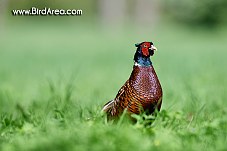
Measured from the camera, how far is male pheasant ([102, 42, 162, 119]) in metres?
4.16

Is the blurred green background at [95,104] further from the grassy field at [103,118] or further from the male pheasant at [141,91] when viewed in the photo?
the male pheasant at [141,91]

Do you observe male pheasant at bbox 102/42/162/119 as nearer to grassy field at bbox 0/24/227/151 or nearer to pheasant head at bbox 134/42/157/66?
pheasant head at bbox 134/42/157/66

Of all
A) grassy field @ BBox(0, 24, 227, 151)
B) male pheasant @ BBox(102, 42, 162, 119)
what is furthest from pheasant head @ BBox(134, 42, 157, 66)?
grassy field @ BBox(0, 24, 227, 151)

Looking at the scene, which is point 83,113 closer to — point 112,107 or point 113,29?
point 112,107

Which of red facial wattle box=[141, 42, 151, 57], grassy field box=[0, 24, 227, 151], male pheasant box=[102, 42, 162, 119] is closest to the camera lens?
grassy field box=[0, 24, 227, 151]

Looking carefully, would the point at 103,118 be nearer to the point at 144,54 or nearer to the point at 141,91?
the point at 141,91

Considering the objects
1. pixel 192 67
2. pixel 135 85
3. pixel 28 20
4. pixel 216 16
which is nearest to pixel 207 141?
pixel 135 85

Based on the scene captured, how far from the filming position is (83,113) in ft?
15.3

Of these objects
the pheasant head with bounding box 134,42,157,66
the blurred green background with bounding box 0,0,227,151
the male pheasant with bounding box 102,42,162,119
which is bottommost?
the blurred green background with bounding box 0,0,227,151

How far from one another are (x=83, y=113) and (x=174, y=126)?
764 millimetres

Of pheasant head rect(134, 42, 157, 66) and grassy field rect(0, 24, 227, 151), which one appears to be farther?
pheasant head rect(134, 42, 157, 66)

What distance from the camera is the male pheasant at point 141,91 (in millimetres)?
4160

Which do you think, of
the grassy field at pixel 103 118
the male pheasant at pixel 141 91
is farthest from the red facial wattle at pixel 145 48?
the grassy field at pixel 103 118

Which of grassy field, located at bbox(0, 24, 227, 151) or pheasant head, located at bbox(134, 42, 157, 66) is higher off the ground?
pheasant head, located at bbox(134, 42, 157, 66)
